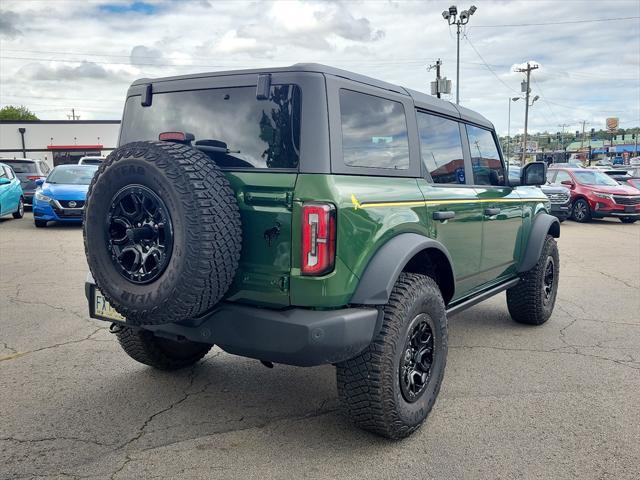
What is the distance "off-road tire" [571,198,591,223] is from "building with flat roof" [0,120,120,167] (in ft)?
113

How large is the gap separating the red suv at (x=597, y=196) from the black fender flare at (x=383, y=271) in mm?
14887

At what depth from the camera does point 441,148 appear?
13.1 feet

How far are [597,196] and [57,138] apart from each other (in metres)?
38.7

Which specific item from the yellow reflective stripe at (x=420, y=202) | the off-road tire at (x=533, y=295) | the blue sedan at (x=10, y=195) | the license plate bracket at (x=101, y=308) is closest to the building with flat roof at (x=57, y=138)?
the blue sedan at (x=10, y=195)

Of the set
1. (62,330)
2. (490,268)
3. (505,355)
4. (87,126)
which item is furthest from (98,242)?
(87,126)

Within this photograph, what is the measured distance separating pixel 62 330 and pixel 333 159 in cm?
355

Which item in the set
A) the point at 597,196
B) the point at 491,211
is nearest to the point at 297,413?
the point at 491,211

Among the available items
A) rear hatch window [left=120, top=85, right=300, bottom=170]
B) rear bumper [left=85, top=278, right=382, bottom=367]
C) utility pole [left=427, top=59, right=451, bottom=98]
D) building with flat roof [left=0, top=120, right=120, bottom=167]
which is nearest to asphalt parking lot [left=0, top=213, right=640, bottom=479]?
rear bumper [left=85, top=278, right=382, bottom=367]

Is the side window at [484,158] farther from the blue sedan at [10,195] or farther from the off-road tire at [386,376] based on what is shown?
the blue sedan at [10,195]

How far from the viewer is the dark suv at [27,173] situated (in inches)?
668

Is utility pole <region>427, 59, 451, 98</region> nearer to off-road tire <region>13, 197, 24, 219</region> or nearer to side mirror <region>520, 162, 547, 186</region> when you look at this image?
off-road tire <region>13, 197, 24, 219</region>

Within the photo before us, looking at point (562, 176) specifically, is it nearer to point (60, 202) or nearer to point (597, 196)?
point (597, 196)

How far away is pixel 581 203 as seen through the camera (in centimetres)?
1652

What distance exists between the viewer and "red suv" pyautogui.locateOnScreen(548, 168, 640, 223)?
52.3 ft
